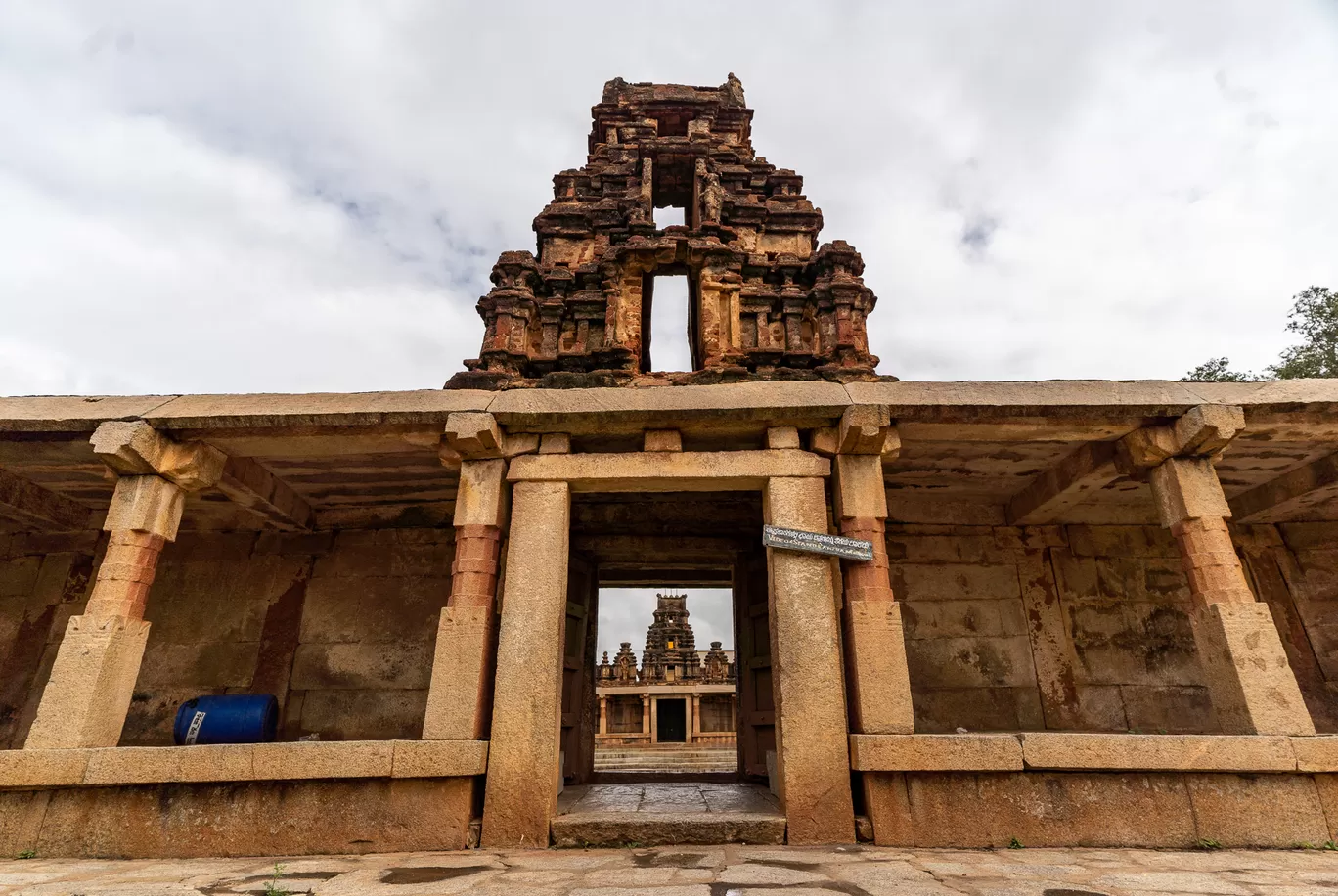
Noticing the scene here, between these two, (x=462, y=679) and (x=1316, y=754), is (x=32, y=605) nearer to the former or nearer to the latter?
(x=462, y=679)

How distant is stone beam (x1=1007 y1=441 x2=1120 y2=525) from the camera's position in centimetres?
573

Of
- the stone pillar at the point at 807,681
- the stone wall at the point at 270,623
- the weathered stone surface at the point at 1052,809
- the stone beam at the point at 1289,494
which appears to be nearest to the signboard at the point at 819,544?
the stone pillar at the point at 807,681

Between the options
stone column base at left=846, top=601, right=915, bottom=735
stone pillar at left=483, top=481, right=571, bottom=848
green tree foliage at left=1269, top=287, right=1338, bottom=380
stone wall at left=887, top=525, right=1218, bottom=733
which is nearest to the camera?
stone pillar at left=483, top=481, right=571, bottom=848

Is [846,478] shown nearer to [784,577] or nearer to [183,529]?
[784,577]

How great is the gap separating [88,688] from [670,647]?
72.4 ft

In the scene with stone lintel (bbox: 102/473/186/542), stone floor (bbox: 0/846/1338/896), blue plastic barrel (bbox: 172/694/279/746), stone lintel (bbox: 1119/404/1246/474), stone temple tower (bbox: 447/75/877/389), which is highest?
stone temple tower (bbox: 447/75/877/389)

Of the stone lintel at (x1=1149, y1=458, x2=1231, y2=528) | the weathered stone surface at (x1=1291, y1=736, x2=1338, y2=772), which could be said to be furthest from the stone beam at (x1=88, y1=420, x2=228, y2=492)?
the weathered stone surface at (x1=1291, y1=736, x2=1338, y2=772)

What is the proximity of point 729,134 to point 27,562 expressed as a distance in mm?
11093

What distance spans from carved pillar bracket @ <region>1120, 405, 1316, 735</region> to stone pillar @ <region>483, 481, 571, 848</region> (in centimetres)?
477

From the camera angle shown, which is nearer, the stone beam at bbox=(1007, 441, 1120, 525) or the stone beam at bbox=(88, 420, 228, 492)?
the stone beam at bbox=(88, 420, 228, 492)

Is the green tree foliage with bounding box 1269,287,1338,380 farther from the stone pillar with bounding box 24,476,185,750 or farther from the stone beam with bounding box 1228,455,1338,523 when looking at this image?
the stone pillar with bounding box 24,476,185,750

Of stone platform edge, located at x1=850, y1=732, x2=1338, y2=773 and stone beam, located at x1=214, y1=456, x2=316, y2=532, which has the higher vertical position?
stone beam, located at x1=214, y1=456, x2=316, y2=532

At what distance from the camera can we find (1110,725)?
6.73 metres

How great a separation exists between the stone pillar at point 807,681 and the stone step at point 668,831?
177 millimetres
